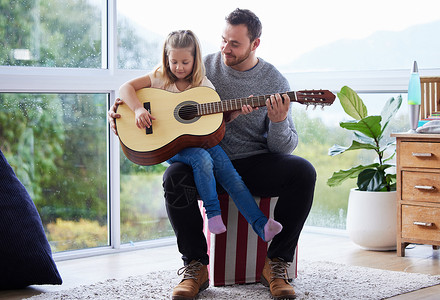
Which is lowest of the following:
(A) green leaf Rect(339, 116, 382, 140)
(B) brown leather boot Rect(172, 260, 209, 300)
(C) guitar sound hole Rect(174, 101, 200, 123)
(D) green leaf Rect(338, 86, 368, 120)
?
(B) brown leather boot Rect(172, 260, 209, 300)

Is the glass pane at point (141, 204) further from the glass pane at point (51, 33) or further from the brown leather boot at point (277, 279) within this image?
the brown leather boot at point (277, 279)

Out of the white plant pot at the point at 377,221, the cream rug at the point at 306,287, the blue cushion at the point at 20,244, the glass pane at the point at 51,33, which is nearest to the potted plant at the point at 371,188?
the white plant pot at the point at 377,221

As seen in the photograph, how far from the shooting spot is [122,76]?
347 centimetres

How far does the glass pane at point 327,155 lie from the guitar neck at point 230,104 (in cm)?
150

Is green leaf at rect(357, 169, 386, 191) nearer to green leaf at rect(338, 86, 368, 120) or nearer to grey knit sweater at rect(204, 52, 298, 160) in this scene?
green leaf at rect(338, 86, 368, 120)

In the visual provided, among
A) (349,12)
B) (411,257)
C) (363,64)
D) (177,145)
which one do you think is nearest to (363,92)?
(363,64)

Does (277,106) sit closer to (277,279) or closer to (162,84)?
(162,84)

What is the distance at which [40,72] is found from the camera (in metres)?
3.24

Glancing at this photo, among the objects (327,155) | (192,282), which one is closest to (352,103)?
(327,155)

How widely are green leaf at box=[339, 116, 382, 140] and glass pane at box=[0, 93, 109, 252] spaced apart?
130 cm

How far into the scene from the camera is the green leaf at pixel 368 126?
3324mm

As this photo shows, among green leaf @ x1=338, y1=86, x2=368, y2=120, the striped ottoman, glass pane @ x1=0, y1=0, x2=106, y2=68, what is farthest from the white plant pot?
glass pane @ x1=0, y1=0, x2=106, y2=68

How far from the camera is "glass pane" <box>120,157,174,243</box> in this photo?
3.58 m

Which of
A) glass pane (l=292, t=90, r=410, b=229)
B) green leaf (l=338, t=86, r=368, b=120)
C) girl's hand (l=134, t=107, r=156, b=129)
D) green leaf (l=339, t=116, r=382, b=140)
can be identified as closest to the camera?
girl's hand (l=134, t=107, r=156, b=129)
